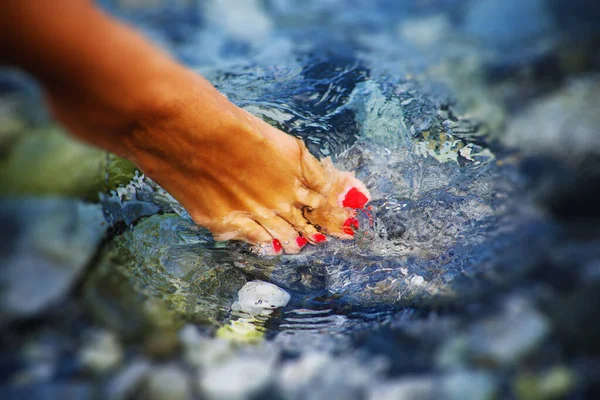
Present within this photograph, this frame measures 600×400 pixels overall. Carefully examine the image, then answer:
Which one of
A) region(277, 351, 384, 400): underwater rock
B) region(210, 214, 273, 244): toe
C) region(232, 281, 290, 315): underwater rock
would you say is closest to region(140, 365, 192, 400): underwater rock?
region(277, 351, 384, 400): underwater rock

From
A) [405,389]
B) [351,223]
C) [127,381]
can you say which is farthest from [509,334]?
[351,223]

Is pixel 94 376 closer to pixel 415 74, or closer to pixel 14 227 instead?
pixel 14 227

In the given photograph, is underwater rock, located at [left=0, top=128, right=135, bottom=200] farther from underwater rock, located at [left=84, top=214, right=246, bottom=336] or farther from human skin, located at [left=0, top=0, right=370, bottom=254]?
underwater rock, located at [left=84, top=214, right=246, bottom=336]

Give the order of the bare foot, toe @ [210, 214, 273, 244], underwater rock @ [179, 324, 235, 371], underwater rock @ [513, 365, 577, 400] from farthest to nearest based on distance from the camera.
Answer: toe @ [210, 214, 273, 244] < the bare foot < underwater rock @ [179, 324, 235, 371] < underwater rock @ [513, 365, 577, 400]

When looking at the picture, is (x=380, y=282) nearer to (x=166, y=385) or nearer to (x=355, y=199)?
(x=355, y=199)

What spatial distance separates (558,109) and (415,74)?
43 centimetres

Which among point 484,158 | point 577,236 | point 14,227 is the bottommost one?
point 14,227

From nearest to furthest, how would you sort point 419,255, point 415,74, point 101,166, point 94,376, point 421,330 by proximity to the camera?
point 94,376
point 421,330
point 101,166
point 415,74
point 419,255

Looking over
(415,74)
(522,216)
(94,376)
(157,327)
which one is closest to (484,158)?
(415,74)

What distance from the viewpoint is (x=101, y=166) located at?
887 mm

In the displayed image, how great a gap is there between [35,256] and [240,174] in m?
0.62

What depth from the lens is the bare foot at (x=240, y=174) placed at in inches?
39.0

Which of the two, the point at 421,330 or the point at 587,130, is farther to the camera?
the point at 421,330

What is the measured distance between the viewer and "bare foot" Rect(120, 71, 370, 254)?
39.0 inches
